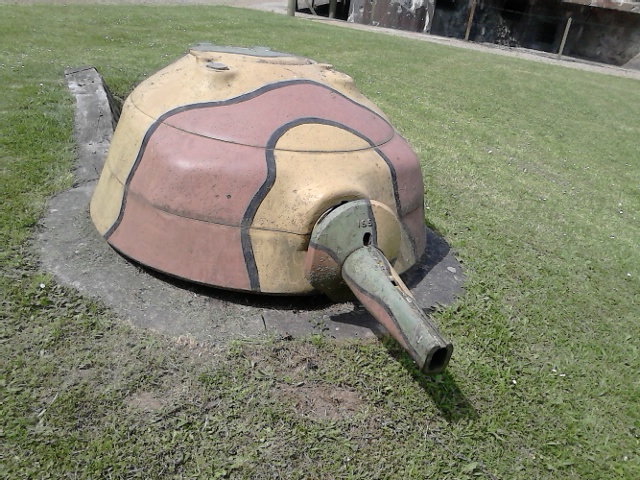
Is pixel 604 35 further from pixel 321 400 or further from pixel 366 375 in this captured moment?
pixel 321 400

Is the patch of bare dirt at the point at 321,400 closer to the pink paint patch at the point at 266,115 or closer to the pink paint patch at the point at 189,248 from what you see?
the pink paint patch at the point at 189,248

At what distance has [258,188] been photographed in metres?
3.26

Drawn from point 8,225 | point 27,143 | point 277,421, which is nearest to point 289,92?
point 277,421

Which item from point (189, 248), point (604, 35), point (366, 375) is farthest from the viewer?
point (604, 35)

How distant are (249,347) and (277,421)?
52 centimetres

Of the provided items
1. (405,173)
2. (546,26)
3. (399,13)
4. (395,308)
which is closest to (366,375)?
(395,308)

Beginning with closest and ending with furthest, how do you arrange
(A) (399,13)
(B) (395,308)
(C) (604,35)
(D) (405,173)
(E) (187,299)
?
(B) (395,308) → (E) (187,299) → (D) (405,173) → (A) (399,13) → (C) (604,35)

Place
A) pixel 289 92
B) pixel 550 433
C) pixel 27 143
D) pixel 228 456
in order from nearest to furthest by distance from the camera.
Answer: pixel 228 456, pixel 550 433, pixel 289 92, pixel 27 143

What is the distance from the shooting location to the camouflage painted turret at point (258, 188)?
128 inches

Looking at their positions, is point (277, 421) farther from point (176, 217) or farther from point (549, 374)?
point (549, 374)

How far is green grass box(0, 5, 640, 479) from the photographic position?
271 cm

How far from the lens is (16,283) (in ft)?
11.6

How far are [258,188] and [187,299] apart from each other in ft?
2.85

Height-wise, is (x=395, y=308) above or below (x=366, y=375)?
above
